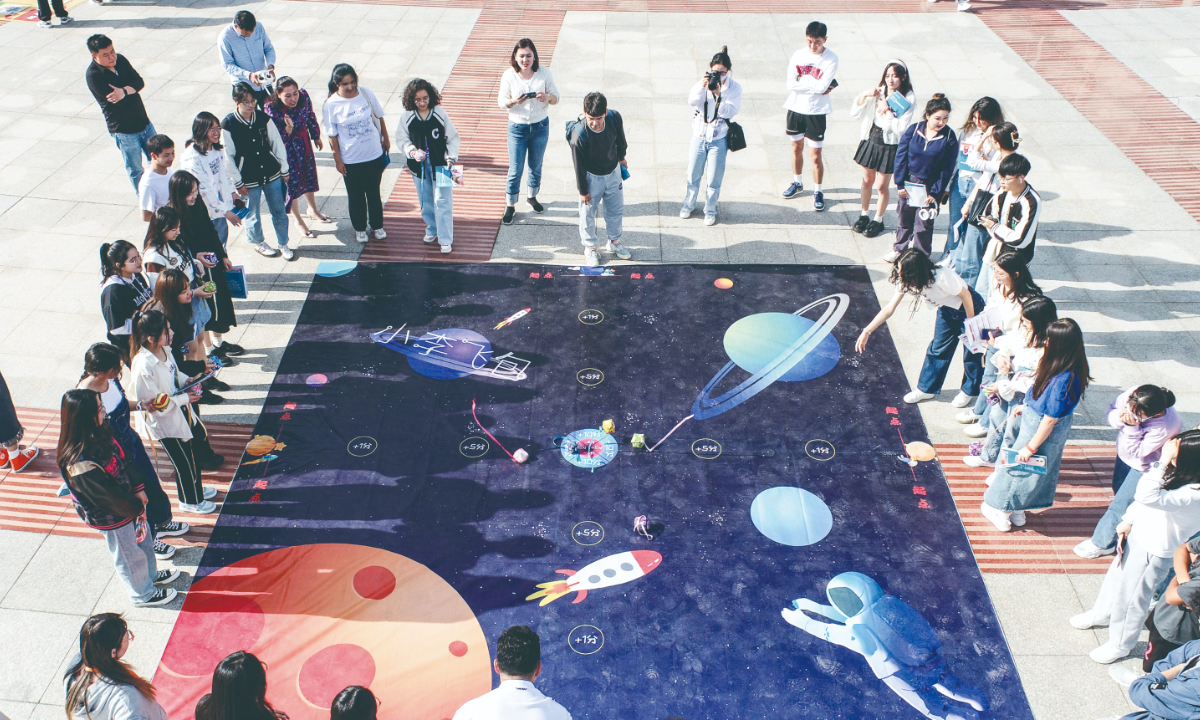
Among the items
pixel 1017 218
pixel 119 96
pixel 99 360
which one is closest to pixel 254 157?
pixel 119 96

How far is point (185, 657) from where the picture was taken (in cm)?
521

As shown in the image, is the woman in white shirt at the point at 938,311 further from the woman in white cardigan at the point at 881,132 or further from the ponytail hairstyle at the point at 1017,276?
the woman in white cardigan at the point at 881,132

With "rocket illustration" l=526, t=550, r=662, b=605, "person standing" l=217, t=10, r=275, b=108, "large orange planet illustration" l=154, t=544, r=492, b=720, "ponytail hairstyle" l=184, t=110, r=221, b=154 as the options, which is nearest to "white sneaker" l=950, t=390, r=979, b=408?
"rocket illustration" l=526, t=550, r=662, b=605

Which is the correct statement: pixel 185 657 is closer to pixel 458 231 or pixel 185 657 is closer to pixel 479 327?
pixel 479 327

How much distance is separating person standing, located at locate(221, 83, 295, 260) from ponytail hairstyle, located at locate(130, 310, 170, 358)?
2978 mm

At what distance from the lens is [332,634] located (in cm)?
535

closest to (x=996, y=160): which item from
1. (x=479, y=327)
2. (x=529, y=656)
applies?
(x=479, y=327)

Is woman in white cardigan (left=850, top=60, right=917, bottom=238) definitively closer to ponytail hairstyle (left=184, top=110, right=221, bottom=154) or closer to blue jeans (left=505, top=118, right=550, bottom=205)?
blue jeans (left=505, top=118, right=550, bottom=205)

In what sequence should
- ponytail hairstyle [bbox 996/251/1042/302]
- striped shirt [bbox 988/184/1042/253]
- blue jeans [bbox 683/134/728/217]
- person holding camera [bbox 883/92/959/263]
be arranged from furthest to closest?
blue jeans [bbox 683/134/728/217]
person holding camera [bbox 883/92/959/263]
striped shirt [bbox 988/184/1042/253]
ponytail hairstyle [bbox 996/251/1042/302]

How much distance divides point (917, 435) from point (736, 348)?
1.70 metres

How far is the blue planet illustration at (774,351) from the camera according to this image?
7082 mm

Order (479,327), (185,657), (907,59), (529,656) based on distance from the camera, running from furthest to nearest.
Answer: (907,59) → (479,327) → (185,657) → (529,656)

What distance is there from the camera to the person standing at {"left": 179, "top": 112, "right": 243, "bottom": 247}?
284 inches

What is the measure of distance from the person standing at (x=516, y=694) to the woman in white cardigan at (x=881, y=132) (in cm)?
639
